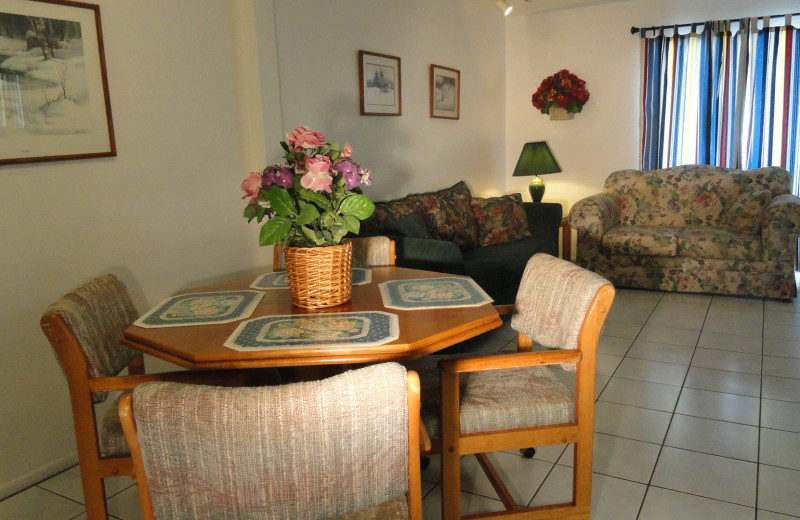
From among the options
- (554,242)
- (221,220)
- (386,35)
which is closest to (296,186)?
(221,220)

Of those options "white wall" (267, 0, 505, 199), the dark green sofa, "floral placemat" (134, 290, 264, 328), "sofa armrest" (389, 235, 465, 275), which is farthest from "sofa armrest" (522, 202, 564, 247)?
"floral placemat" (134, 290, 264, 328)

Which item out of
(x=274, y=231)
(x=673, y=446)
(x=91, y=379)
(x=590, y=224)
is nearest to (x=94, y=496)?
(x=91, y=379)

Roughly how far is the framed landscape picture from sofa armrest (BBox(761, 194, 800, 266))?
421 centimetres

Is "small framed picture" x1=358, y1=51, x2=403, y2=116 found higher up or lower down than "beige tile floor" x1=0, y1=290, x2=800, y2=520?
higher up

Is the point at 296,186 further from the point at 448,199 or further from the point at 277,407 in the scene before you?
the point at 448,199

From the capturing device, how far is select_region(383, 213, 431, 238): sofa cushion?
3.51 m

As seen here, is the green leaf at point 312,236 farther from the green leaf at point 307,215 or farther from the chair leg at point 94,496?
the chair leg at point 94,496

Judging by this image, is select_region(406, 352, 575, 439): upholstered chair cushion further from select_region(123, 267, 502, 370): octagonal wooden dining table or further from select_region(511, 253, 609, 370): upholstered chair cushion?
select_region(123, 267, 502, 370): octagonal wooden dining table

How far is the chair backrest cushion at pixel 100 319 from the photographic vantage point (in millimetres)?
1602

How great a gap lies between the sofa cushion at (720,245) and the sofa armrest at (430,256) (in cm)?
237

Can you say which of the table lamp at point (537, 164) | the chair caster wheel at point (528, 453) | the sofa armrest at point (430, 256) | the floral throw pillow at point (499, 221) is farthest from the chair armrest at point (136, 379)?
the table lamp at point (537, 164)

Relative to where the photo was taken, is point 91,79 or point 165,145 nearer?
point 91,79

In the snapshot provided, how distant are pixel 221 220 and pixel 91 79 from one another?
87 cm

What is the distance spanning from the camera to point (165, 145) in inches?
106
